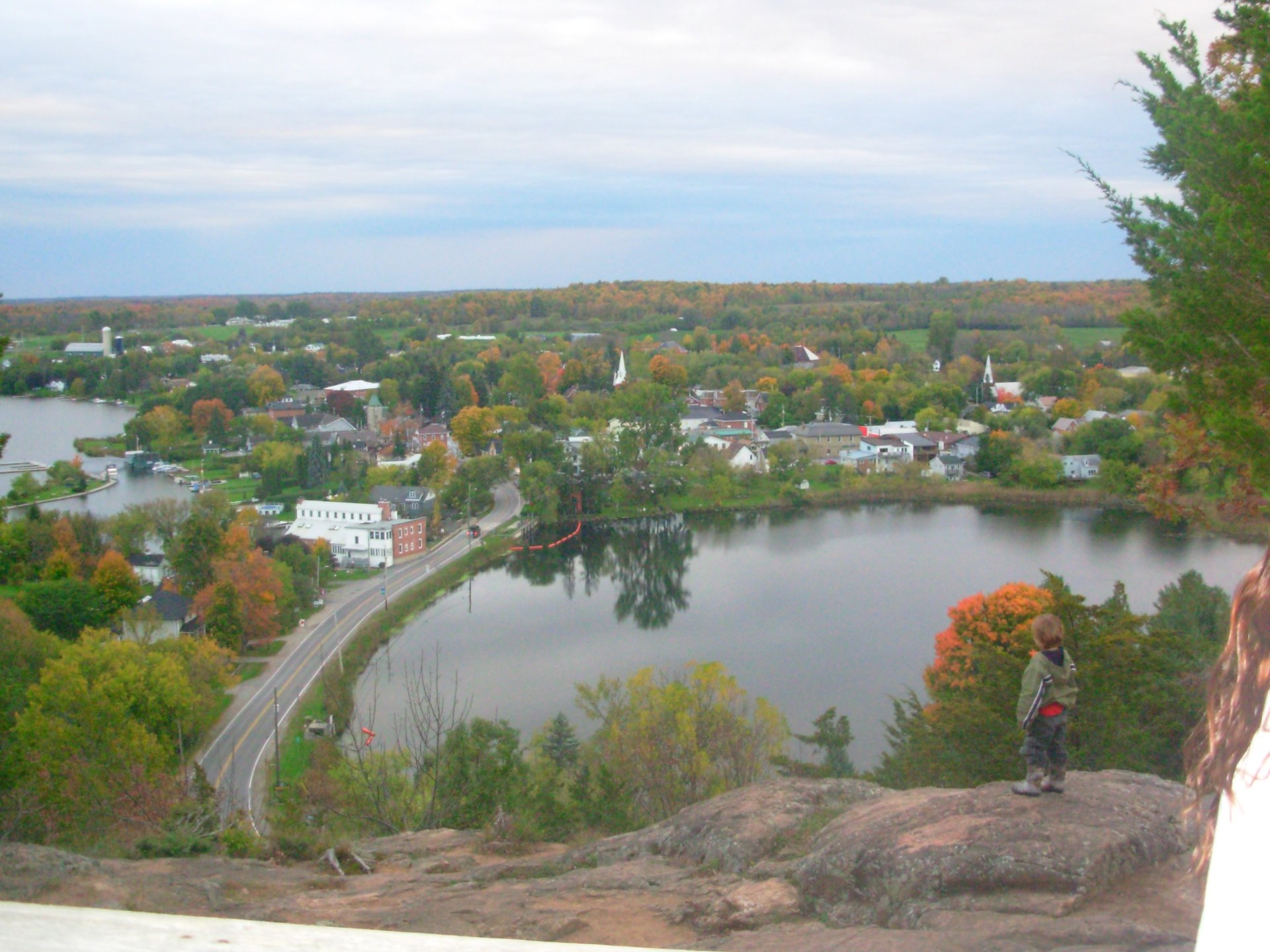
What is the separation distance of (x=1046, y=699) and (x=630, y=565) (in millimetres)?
9589

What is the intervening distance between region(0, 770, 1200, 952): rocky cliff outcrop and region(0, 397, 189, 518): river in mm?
10510

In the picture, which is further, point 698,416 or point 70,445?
point 698,416

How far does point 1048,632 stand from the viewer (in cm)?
149

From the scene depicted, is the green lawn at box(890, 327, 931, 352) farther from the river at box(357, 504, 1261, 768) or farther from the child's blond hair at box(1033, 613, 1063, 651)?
the child's blond hair at box(1033, 613, 1063, 651)

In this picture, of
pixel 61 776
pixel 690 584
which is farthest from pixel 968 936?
pixel 690 584

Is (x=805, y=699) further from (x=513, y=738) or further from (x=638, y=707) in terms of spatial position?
(x=513, y=738)

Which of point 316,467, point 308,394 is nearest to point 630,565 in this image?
point 316,467

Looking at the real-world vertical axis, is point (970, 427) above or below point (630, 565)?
above

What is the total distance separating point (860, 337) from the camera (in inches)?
1139

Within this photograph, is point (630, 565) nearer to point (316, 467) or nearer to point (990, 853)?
point (316, 467)

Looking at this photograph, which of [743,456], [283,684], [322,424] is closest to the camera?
[283,684]

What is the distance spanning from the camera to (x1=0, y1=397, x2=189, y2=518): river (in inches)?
483

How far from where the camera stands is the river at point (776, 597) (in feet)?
22.4

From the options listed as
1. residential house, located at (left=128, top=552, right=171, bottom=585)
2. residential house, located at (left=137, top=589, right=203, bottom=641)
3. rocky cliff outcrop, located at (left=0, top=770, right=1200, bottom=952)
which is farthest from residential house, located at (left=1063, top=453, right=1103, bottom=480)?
rocky cliff outcrop, located at (left=0, top=770, right=1200, bottom=952)
